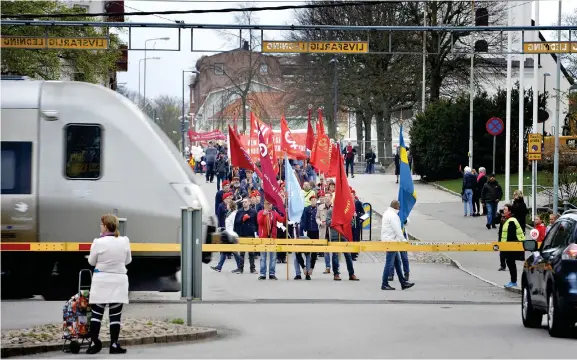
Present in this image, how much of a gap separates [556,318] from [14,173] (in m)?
7.33

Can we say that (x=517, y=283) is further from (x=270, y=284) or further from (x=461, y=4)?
(x=461, y=4)

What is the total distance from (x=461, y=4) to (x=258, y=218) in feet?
138

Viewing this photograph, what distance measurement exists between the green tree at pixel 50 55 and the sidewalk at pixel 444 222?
37.8 feet

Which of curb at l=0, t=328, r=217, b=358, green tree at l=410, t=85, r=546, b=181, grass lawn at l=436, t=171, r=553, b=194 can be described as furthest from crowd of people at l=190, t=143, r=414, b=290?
green tree at l=410, t=85, r=546, b=181

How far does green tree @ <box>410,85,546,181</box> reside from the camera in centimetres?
5762

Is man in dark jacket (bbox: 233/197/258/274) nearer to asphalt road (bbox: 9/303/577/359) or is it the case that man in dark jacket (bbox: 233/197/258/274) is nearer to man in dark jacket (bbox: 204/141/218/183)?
asphalt road (bbox: 9/303/577/359)

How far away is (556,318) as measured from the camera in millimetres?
15383

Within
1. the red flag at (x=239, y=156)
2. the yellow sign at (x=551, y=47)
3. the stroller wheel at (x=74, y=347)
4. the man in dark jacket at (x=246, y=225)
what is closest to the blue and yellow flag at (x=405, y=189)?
the man in dark jacket at (x=246, y=225)

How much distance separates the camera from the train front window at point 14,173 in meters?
16.8

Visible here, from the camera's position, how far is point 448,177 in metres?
60.3

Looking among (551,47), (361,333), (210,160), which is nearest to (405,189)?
(361,333)

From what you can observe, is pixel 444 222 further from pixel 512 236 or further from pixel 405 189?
pixel 512 236

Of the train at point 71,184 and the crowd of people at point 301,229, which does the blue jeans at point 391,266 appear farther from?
the train at point 71,184

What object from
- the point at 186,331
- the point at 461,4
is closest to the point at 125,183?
the point at 186,331
